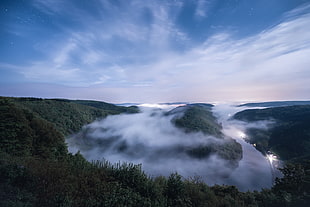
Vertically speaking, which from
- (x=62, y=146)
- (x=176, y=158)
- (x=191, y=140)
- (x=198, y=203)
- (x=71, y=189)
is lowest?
(x=176, y=158)

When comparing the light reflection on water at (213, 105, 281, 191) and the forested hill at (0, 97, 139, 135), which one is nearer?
the forested hill at (0, 97, 139, 135)

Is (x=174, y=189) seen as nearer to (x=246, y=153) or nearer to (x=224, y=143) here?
(x=224, y=143)

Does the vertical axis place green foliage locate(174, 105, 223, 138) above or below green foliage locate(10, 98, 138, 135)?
below

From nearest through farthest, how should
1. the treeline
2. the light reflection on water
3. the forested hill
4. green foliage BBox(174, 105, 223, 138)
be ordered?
the treeline, the forested hill, the light reflection on water, green foliage BBox(174, 105, 223, 138)

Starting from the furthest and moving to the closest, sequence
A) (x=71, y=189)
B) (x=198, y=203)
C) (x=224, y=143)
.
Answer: (x=224, y=143) < (x=198, y=203) < (x=71, y=189)

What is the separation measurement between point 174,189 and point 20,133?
19.1m

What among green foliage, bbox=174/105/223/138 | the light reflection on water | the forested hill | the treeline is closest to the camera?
the treeline

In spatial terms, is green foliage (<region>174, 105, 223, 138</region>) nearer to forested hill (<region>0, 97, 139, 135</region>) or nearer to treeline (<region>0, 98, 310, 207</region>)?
forested hill (<region>0, 97, 139, 135</region>)

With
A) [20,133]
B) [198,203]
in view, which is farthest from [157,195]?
[20,133]

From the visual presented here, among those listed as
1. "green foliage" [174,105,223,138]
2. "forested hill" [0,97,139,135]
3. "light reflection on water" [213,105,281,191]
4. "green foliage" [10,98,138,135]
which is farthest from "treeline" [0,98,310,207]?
"green foliage" [174,105,223,138]

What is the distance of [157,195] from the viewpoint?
6363mm

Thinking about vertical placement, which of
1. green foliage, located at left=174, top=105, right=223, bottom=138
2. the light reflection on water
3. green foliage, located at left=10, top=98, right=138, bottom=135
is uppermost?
green foliage, located at left=10, top=98, right=138, bottom=135

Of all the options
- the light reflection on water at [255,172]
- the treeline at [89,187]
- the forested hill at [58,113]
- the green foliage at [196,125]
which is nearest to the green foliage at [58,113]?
the forested hill at [58,113]

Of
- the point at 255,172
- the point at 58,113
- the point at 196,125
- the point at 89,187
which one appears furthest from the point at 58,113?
the point at 255,172
